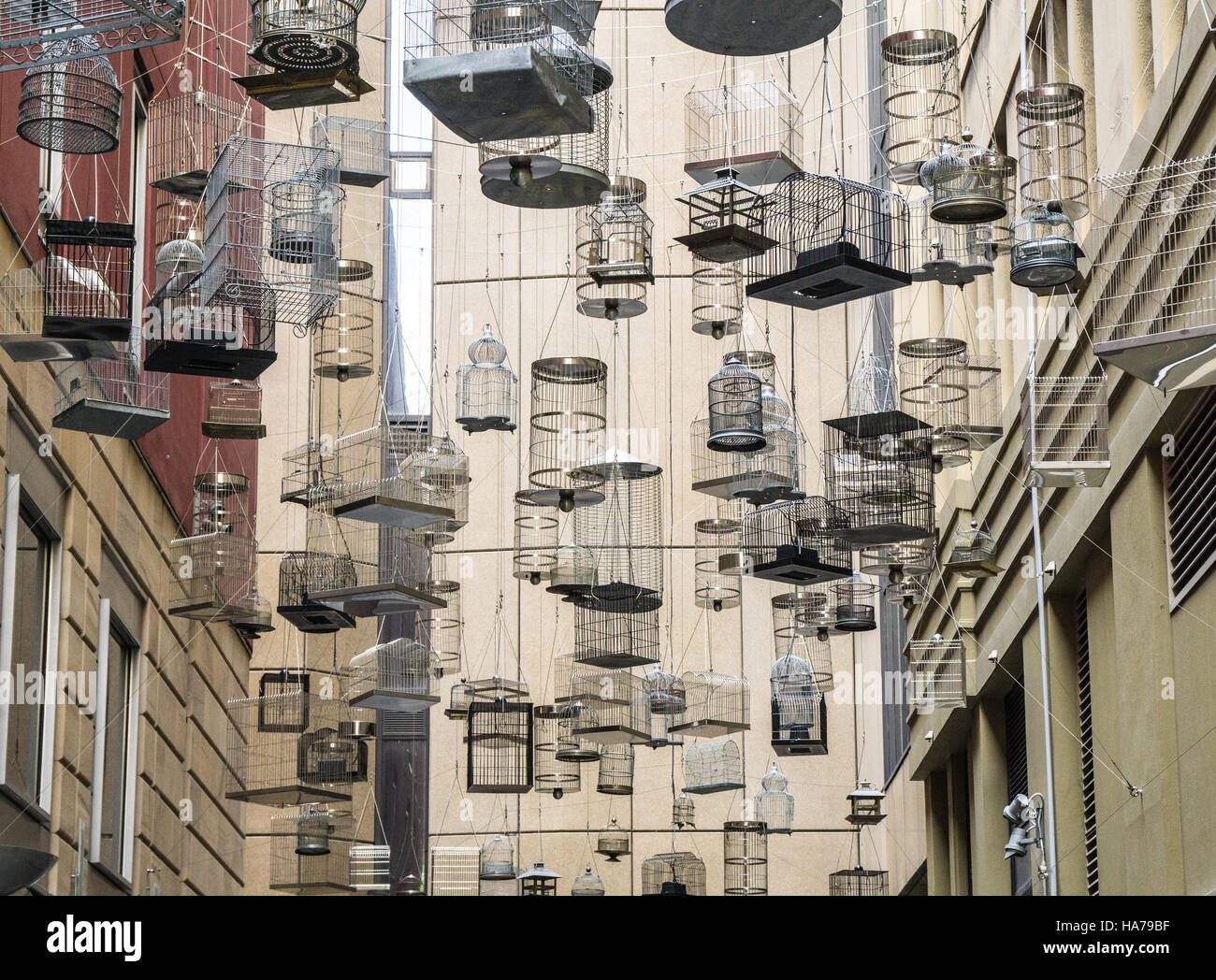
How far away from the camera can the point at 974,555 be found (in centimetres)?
1977

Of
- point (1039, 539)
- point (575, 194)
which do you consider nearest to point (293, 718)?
point (1039, 539)

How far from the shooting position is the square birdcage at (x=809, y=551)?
60.0 feet

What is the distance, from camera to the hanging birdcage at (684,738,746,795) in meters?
27.0

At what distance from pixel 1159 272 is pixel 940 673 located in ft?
33.7

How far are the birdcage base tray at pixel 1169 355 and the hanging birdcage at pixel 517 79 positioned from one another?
3.71 m

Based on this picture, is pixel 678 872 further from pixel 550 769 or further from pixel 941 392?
pixel 941 392

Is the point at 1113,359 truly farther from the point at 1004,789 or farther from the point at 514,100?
the point at 1004,789

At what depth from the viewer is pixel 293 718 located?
26766mm

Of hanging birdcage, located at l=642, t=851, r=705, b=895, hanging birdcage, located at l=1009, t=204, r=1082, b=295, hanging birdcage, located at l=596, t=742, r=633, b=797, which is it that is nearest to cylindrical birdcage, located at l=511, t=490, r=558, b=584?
hanging birdcage, located at l=596, t=742, r=633, b=797

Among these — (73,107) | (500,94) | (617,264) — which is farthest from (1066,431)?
(73,107)

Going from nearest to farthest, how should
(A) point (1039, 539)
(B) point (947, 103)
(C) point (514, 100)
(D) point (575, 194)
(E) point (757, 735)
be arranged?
(C) point (514, 100)
(D) point (575, 194)
(A) point (1039, 539)
(B) point (947, 103)
(E) point (757, 735)

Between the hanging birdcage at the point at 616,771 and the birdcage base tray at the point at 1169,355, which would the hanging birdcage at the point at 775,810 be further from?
the birdcage base tray at the point at 1169,355

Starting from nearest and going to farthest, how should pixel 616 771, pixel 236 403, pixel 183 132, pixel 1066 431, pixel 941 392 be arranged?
pixel 1066 431 → pixel 183 132 → pixel 941 392 → pixel 236 403 → pixel 616 771
